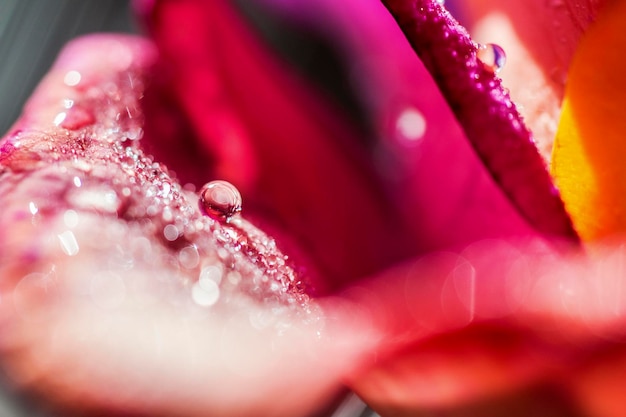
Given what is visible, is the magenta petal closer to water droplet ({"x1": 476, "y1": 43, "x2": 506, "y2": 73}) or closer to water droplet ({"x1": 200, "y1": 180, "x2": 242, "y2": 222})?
water droplet ({"x1": 476, "y1": 43, "x2": 506, "y2": 73})

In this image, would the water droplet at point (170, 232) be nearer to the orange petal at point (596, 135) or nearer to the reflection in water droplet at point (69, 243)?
the reflection in water droplet at point (69, 243)

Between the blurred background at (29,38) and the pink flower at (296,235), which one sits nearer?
the pink flower at (296,235)

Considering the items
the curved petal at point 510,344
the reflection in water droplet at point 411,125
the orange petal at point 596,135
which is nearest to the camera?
the curved petal at point 510,344

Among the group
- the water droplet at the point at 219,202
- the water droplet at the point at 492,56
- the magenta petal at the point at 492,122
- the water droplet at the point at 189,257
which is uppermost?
the water droplet at the point at 492,56

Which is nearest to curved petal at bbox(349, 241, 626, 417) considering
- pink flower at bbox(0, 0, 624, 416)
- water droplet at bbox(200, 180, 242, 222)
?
pink flower at bbox(0, 0, 624, 416)

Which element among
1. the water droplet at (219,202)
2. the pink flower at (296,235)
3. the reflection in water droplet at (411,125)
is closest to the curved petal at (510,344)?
the pink flower at (296,235)

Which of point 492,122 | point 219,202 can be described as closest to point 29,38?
point 219,202

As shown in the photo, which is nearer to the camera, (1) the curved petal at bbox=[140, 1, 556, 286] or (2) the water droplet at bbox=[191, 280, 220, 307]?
(2) the water droplet at bbox=[191, 280, 220, 307]

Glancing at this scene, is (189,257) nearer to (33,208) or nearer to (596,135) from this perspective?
(33,208)
